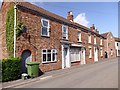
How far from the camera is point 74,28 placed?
24219mm

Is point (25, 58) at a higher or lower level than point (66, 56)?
higher

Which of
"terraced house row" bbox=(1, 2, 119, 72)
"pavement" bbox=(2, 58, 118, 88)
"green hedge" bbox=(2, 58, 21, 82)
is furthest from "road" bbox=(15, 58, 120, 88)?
"terraced house row" bbox=(1, 2, 119, 72)

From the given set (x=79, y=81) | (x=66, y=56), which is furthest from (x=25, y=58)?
(x=66, y=56)

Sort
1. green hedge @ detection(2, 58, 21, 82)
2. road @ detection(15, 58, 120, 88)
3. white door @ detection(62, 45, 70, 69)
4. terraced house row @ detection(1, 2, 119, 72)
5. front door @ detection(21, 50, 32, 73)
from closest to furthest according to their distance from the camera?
road @ detection(15, 58, 120, 88) < green hedge @ detection(2, 58, 21, 82) < front door @ detection(21, 50, 32, 73) < terraced house row @ detection(1, 2, 119, 72) < white door @ detection(62, 45, 70, 69)

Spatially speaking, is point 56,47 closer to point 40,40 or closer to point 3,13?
point 40,40

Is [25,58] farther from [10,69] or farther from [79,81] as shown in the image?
[79,81]

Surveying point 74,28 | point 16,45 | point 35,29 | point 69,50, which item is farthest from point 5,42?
point 74,28

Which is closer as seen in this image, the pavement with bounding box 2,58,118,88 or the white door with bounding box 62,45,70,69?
the pavement with bounding box 2,58,118,88

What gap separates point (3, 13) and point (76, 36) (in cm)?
1155

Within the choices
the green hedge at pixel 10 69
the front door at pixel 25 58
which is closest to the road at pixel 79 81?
the green hedge at pixel 10 69

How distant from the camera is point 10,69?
1180 cm

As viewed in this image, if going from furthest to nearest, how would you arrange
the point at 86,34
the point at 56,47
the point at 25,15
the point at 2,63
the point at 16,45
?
the point at 86,34
the point at 56,47
the point at 25,15
the point at 16,45
the point at 2,63

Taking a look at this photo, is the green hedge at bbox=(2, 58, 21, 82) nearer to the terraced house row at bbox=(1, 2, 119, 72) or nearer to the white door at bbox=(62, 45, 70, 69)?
the terraced house row at bbox=(1, 2, 119, 72)

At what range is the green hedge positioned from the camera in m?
11.5
